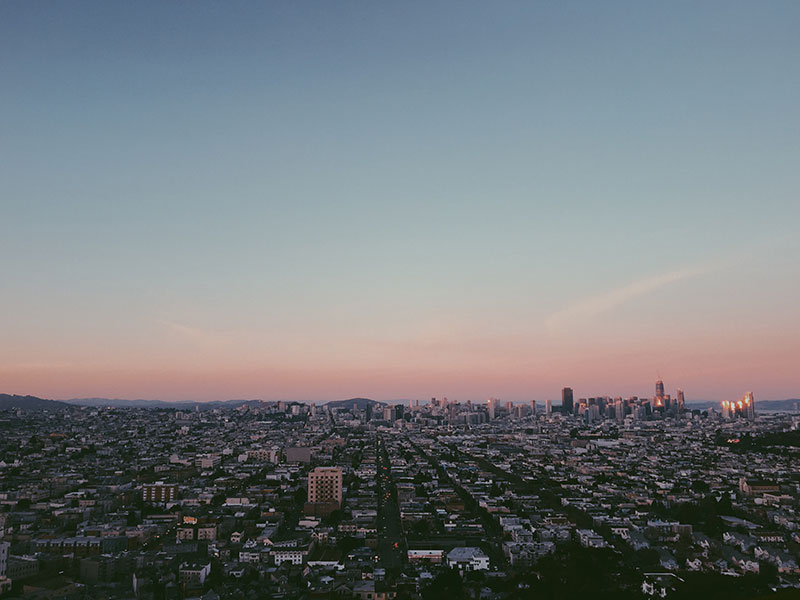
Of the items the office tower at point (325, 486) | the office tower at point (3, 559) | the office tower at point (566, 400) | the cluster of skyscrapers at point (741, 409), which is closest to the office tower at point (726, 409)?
the cluster of skyscrapers at point (741, 409)

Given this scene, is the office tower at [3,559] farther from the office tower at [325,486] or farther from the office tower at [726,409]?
the office tower at [726,409]

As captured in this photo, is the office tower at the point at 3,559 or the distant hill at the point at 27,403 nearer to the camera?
the office tower at the point at 3,559

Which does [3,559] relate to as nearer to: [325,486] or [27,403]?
[325,486]

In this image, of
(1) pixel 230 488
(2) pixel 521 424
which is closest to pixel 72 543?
(1) pixel 230 488

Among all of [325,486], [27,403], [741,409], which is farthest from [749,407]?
[27,403]

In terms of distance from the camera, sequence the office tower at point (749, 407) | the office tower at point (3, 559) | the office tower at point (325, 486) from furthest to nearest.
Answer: the office tower at point (749, 407) → the office tower at point (325, 486) → the office tower at point (3, 559)

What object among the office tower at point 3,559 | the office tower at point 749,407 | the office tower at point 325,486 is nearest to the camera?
the office tower at point 3,559

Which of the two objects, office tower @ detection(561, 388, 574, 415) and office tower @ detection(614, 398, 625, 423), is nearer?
office tower @ detection(614, 398, 625, 423)

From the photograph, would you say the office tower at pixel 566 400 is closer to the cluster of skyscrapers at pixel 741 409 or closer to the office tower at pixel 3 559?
the cluster of skyscrapers at pixel 741 409

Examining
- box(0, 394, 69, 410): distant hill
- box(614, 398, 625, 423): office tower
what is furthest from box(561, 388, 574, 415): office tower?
box(0, 394, 69, 410): distant hill

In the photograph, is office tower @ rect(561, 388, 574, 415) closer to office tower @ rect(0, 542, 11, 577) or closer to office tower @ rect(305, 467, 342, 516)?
office tower @ rect(305, 467, 342, 516)
